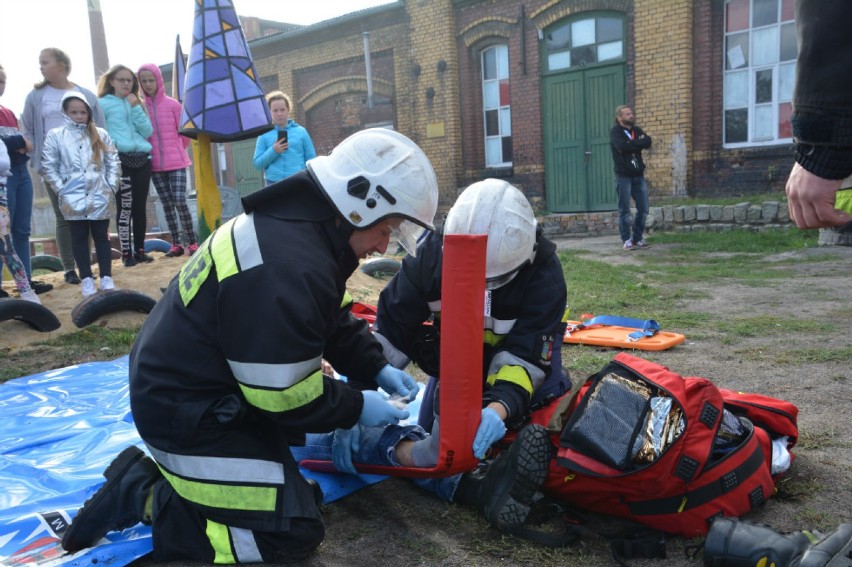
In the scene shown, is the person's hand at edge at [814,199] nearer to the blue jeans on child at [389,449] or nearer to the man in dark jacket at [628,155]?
the blue jeans on child at [389,449]

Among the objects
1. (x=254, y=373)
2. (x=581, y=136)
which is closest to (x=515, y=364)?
(x=254, y=373)

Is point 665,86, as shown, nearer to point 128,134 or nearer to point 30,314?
point 128,134

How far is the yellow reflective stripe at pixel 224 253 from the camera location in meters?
2.15

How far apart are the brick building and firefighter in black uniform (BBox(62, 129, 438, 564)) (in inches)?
450

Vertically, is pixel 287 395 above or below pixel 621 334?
above

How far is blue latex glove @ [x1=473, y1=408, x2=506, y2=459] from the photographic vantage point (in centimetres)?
245

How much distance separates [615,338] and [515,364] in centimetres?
250

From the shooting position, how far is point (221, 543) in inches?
92.0

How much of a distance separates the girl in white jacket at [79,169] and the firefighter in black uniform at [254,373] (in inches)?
157

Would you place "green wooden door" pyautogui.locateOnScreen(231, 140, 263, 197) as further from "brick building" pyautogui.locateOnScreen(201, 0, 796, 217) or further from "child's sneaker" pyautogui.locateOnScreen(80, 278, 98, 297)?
"child's sneaker" pyautogui.locateOnScreen(80, 278, 98, 297)

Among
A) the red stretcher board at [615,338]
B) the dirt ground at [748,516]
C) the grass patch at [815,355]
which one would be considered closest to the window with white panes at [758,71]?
the dirt ground at [748,516]

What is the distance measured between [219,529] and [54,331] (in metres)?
4.15

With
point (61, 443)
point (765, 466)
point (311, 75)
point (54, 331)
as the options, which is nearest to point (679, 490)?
point (765, 466)

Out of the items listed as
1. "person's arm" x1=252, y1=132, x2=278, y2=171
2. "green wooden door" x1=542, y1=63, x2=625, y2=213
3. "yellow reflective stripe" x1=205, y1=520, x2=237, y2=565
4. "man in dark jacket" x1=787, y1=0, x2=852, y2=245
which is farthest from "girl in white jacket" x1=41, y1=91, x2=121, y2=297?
"green wooden door" x1=542, y1=63, x2=625, y2=213
